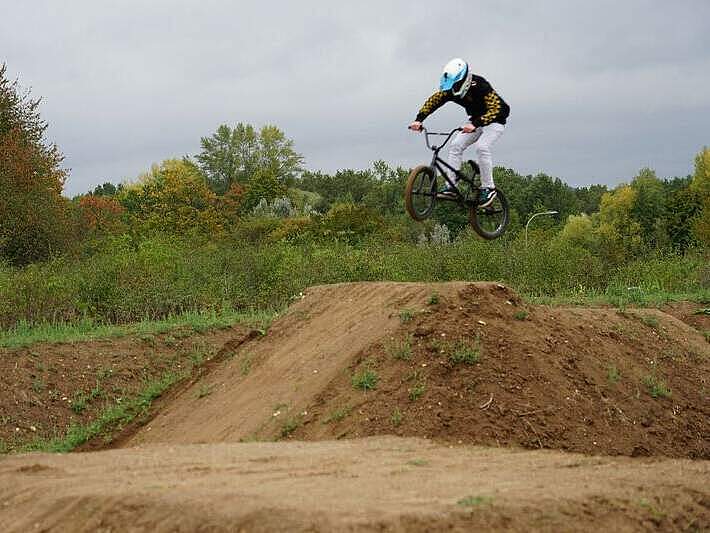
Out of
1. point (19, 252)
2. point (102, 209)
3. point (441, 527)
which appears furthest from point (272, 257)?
point (102, 209)

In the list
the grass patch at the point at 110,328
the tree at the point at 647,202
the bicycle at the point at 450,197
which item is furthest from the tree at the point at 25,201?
the tree at the point at 647,202

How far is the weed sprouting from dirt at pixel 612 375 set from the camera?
13164mm

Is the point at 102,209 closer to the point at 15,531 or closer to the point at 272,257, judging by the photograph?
the point at 272,257

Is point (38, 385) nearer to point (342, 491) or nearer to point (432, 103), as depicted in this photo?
point (432, 103)

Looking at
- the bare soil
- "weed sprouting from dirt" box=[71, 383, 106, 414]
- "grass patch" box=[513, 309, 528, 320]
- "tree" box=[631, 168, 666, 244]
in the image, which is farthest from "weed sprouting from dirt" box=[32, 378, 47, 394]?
"tree" box=[631, 168, 666, 244]

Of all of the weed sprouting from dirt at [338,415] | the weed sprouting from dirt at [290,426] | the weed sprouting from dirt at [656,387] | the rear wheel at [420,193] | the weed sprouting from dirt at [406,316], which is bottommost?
the weed sprouting from dirt at [656,387]

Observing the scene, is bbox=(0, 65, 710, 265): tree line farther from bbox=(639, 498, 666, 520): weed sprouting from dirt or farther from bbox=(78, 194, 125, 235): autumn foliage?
bbox=(639, 498, 666, 520): weed sprouting from dirt

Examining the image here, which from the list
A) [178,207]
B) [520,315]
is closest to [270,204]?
[178,207]

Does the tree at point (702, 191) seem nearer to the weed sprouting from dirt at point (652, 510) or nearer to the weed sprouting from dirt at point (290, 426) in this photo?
the weed sprouting from dirt at point (290, 426)

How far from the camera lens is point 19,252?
37062 mm

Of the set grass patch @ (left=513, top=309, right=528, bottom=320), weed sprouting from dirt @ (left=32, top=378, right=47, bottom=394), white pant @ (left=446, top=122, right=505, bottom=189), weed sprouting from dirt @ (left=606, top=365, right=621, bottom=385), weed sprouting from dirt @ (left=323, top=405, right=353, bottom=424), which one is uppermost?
white pant @ (left=446, top=122, right=505, bottom=189)

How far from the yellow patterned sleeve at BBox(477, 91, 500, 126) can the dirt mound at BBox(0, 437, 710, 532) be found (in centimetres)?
629

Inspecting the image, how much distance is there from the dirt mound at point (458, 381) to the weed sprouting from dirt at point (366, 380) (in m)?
0.02

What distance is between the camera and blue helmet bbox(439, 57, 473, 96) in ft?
48.6
